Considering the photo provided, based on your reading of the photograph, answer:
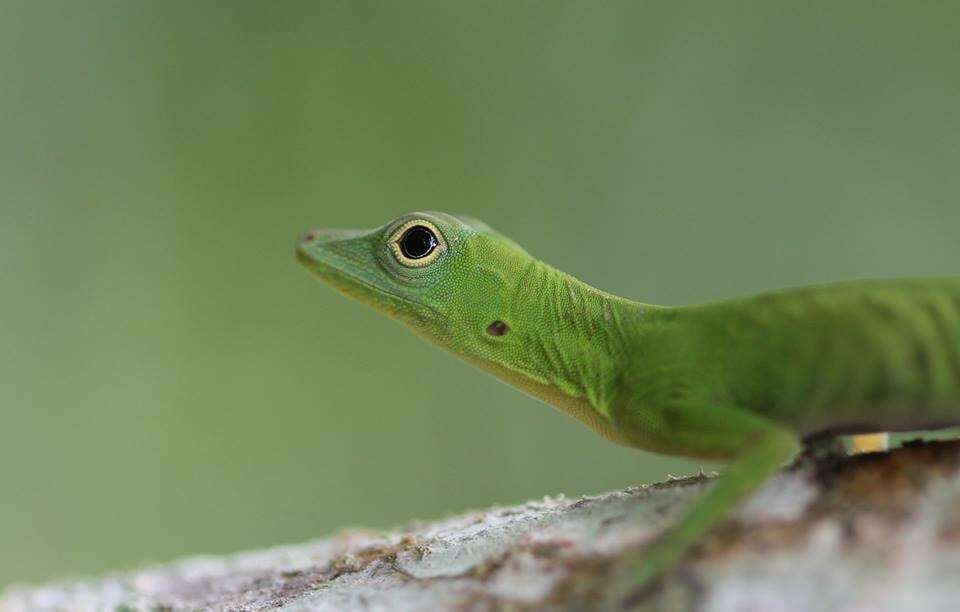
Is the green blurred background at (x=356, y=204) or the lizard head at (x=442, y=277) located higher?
the green blurred background at (x=356, y=204)

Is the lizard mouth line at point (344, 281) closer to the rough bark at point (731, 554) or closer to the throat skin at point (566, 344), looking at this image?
the throat skin at point (566, 344)

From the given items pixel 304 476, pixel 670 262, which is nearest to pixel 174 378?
pixel 304 476

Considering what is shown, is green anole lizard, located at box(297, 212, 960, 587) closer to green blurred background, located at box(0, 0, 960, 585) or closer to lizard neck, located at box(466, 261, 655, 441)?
lizard neck, located at box(466, 261, 655, 441)

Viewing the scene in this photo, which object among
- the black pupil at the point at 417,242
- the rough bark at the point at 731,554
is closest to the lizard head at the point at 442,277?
the black pupil at the point at 417,242

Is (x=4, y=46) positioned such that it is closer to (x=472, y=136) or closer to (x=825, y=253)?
(x=472, y=136)

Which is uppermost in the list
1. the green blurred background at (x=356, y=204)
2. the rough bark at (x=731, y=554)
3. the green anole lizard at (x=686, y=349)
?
the green blurred background at (x=356, y=204)

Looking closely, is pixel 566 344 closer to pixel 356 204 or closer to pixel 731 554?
pixel 731 554

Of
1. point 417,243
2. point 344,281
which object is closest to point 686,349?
point 417,243

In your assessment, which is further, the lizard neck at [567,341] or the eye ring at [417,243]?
the eye ring at [417,243]
